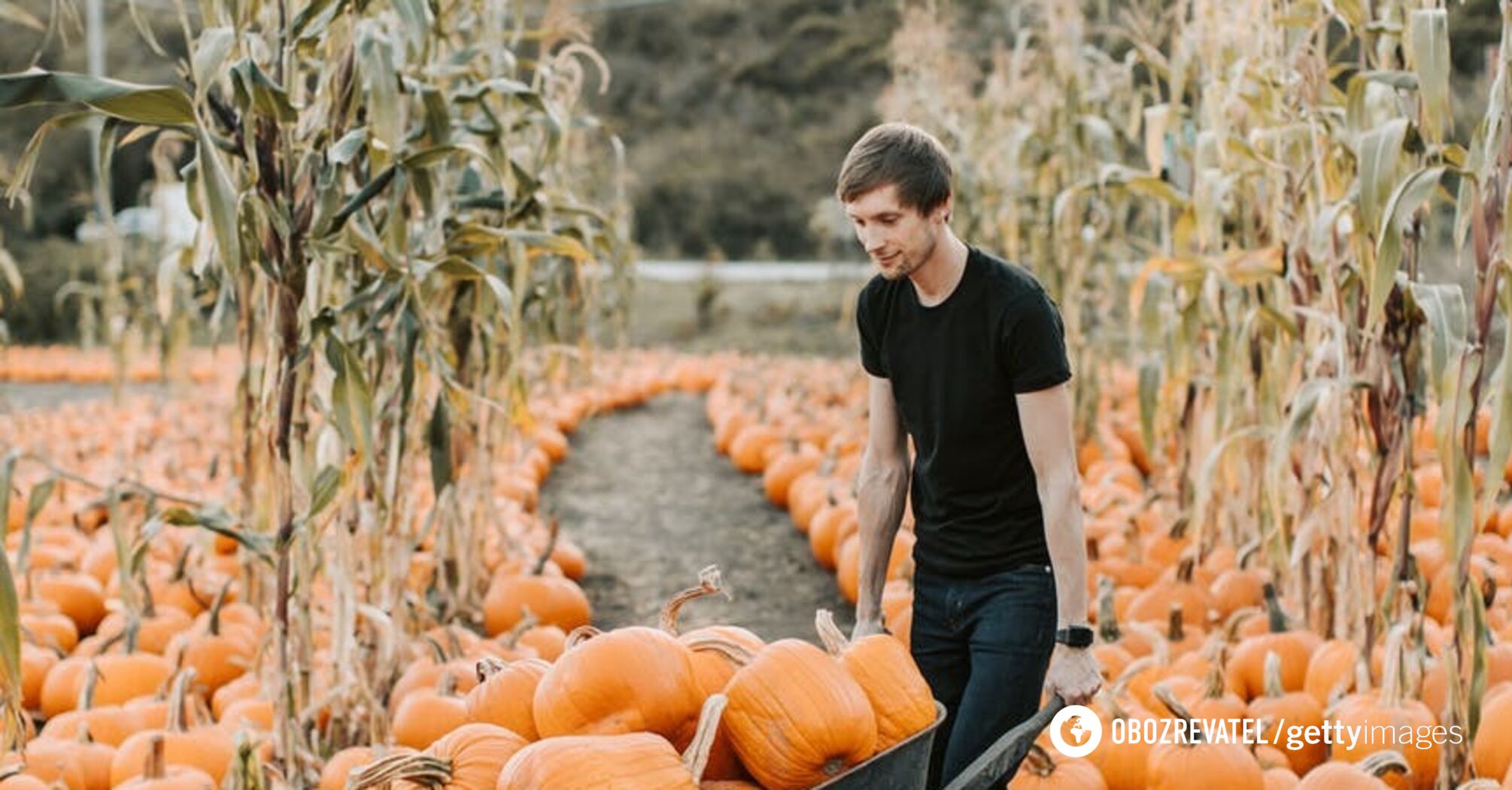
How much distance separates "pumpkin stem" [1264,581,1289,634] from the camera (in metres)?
4.01

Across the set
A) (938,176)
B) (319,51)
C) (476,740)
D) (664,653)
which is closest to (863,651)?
(664,653)

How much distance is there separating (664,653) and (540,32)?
330 centimetres

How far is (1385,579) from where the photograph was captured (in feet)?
14.4

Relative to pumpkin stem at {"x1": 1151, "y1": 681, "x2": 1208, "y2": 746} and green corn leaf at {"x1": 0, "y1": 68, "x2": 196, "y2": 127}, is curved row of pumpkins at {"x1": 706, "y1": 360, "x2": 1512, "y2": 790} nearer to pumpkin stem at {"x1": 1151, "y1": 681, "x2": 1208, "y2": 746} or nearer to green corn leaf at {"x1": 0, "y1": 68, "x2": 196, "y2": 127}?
pumpkin stem at {"x1": 1151, "y1": 681, "x2": 1208, "y2": 746}

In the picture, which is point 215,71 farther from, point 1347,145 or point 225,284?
point 1347,145

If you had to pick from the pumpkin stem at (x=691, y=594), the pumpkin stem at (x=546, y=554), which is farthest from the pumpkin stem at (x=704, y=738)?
the pumpkin stem at (x=546, y=554)

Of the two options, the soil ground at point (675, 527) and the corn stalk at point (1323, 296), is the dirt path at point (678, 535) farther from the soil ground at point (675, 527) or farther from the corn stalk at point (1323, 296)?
the corn stalk at point (1323, 296)

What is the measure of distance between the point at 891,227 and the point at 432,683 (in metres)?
2.02

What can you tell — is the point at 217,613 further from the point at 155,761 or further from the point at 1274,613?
the point at 1274,613

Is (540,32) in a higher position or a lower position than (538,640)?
higher

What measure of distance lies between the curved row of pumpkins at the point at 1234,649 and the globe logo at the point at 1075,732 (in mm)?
31

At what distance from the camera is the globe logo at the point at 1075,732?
9.36ft

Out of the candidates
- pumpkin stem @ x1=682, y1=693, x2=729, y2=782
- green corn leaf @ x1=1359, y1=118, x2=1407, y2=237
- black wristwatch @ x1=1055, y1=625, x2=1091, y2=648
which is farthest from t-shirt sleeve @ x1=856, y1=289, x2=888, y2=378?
green corn leaf @ x1=1359, y1=118, x2=1407, y2=237

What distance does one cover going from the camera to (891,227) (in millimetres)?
2396
